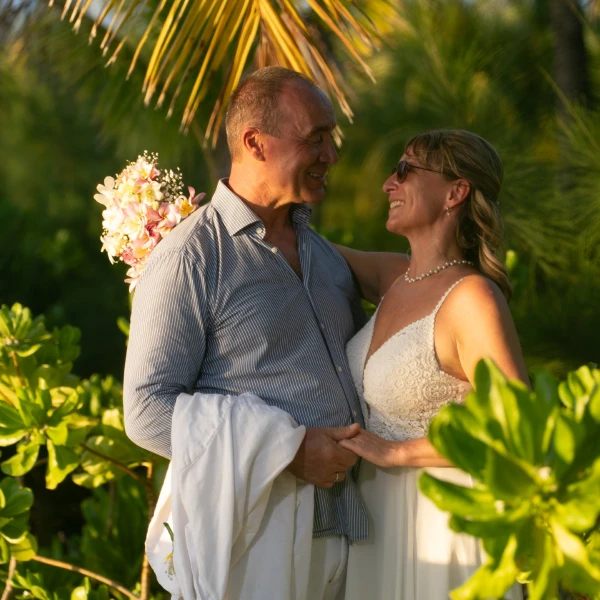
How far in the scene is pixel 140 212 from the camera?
285cm

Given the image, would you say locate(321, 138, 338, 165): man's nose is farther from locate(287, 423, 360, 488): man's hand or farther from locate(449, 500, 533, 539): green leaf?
locate(449, 500, 533, 539): green leaf

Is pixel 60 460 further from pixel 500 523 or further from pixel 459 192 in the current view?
pixel 500 523

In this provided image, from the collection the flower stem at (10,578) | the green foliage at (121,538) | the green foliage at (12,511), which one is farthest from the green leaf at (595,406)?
the green foliage at (121,538)

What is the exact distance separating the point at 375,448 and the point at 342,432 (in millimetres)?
92

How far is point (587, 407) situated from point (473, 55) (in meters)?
3.83

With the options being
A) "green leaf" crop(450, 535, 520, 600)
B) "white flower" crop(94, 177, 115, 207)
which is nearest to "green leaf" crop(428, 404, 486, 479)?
"green leaf" crop(450, 535, 520, 600)

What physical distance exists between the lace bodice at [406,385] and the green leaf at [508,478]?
1185 mm

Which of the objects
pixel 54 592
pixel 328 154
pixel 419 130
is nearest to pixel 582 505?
pixel 328 154

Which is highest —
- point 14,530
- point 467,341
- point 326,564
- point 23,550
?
point 467,341

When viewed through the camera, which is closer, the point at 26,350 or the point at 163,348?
the point at 163,348

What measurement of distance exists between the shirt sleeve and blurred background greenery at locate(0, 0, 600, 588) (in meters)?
1.78

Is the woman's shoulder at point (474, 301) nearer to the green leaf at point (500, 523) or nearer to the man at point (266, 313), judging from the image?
the man at point (266, 313)

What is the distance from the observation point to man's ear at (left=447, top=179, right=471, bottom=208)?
8.75 ft

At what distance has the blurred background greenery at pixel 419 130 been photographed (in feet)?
12.7
